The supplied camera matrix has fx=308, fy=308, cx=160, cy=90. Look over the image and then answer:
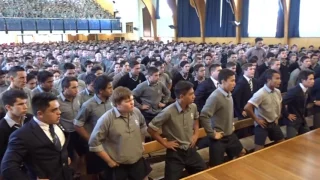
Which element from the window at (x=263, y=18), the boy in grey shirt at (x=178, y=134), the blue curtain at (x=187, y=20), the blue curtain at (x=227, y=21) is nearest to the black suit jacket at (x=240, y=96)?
the boy in grey shirt at (x=178, y=134)

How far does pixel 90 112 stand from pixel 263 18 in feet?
53.9

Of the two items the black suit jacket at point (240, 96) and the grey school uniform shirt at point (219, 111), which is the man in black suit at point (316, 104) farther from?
the grey school uniform shirt at point (219, 111)

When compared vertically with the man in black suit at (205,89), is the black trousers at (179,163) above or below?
below

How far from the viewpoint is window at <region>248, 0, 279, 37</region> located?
1716 centimetres

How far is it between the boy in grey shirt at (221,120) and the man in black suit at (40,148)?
5.38ft

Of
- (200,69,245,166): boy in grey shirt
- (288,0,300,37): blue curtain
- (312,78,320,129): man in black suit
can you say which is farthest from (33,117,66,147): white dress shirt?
(288,0,300,37): blue curtain

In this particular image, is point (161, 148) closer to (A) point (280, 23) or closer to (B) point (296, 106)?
(B) point (296, 106)

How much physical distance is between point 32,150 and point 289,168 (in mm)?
2133

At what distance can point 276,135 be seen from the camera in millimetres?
4105

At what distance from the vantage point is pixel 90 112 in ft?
11.9

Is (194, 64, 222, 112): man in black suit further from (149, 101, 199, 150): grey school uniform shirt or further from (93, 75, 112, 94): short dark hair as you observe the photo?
(93, 75, 112, 94): short dark hair

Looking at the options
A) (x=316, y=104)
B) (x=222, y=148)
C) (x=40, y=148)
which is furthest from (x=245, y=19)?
(x=40, y=148)

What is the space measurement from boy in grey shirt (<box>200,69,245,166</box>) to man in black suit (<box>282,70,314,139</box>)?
1046mm

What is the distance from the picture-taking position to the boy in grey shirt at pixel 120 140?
2852 mm
